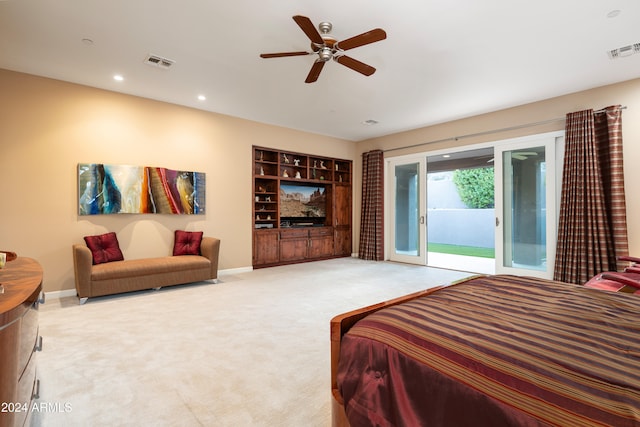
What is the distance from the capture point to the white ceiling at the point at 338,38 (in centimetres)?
267

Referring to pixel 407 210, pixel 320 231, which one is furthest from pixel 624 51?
pixel 320 231

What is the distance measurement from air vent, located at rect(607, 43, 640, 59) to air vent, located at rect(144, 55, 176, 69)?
501cm

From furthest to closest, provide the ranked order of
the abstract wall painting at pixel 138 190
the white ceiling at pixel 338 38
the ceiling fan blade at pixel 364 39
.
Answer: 1. the abstract wall painting at pixel 138 190
2. the white ceiling at pixel 338 38
3. the ceiling fan blade at pixel 364 39

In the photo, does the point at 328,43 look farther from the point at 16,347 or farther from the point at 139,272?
the point at 139,272

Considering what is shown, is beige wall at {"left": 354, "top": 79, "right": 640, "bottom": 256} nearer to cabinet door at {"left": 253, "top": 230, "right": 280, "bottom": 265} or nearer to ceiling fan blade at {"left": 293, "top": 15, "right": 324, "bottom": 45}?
cabinet door at {"left": 253, "top": 230, "right": 280, "bottom": 265}

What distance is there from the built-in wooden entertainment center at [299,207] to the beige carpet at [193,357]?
2039mm

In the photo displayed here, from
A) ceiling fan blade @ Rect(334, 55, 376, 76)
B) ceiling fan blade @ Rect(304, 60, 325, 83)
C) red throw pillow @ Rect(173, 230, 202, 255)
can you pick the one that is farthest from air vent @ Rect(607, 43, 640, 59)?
red throw pillow @ Rect(173, 230, 202, 255)

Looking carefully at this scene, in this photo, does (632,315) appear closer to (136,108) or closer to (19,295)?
(19,295)

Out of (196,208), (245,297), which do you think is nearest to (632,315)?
(245,297)

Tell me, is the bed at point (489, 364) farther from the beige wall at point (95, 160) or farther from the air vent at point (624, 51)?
the beige wall at point (95, 160)

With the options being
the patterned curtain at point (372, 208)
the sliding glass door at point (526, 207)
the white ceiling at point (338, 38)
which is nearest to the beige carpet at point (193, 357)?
the sliding glass door at point (526, 207)

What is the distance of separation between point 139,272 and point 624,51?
6337 millimetres

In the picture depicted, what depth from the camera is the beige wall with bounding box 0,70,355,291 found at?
3.80m

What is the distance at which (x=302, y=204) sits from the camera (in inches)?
277
